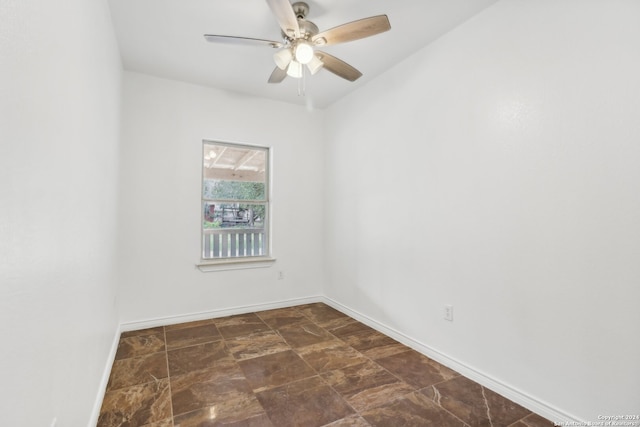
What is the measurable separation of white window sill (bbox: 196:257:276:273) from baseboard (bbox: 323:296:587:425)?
4.76 ft

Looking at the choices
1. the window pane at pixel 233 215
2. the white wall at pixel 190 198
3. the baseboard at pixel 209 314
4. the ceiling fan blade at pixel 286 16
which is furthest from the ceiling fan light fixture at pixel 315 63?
the baseboard at pixel 209 314

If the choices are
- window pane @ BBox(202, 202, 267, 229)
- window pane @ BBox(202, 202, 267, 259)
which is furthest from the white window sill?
window pane @ BBox(202, 202, 267, 229)

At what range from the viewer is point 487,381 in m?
2.16

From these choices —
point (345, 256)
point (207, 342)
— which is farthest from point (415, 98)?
point (207, 342)

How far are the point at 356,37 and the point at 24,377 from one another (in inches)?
90.5

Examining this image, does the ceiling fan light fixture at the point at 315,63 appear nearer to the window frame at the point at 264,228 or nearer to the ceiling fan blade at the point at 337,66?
the ceiling fan blade at the point at 337,66

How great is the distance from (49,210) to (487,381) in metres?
2.60

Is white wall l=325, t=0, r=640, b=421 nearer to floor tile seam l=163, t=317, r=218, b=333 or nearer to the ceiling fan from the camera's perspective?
the ceiling fan

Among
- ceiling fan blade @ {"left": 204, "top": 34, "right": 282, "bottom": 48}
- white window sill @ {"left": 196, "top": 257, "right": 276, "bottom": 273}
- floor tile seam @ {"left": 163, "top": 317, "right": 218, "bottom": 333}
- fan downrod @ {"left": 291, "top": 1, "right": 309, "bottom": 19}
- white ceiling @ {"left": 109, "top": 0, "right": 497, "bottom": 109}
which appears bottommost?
floor tile seam @ {"left": 163, "top": 317, "right": 218, "bottom": 333}

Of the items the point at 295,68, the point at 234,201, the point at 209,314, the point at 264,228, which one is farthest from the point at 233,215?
the point at 295,68

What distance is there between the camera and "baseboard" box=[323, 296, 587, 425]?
1.79 metres

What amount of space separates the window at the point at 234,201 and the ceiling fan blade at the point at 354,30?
6.65ft

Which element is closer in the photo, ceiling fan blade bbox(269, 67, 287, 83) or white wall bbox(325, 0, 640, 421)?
white wall bbox(325, 0, 640, 421)

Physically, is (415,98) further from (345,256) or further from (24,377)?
(24,377)
